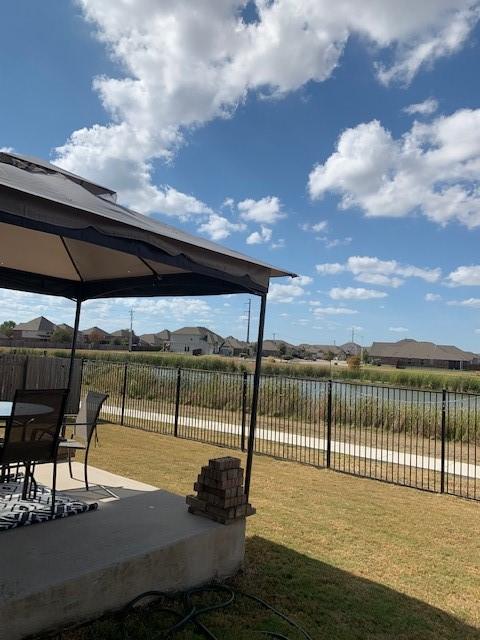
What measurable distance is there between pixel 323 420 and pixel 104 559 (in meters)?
9.17

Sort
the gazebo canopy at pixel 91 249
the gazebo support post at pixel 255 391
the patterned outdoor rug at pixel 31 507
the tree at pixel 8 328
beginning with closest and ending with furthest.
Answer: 1. the gazebo canopy at pixel 91 249
2. the patterned outdoor rug at pixel 31 507
3. the gazebo support post at pixel 255 391
4. the tree at pixel 8 328

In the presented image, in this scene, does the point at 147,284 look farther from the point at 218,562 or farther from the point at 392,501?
the point at 392,501

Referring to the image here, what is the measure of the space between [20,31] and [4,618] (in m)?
6.27

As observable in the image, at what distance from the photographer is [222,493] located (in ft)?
10.7

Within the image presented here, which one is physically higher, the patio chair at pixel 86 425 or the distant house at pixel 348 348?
the distant house at pixel 348 348

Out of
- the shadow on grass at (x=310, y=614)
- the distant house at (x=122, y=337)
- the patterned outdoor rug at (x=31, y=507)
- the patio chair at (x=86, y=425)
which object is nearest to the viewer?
the shadow on grass at (x=310, y=614)

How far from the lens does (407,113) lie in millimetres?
8367

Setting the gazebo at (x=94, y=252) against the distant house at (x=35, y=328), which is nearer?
the gazebo at (x=94, y=252)

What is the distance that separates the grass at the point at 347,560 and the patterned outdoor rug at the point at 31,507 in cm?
104

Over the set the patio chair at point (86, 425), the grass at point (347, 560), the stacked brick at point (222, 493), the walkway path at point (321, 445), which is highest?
the patio chair at point (86, 425)

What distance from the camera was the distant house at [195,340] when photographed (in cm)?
8344

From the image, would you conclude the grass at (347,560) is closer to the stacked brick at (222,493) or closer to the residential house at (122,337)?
the stacked brick at (222,493)

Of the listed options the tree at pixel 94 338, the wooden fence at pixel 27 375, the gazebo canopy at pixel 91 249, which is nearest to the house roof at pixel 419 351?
the tree at pixel 94 338

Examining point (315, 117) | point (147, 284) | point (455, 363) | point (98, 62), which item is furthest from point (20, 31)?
point (455, 363)
